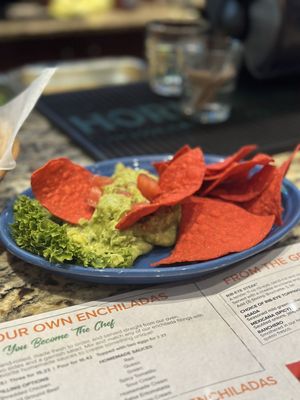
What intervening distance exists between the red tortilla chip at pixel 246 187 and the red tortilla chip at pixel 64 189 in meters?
0.16

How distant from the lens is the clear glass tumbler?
116 cm

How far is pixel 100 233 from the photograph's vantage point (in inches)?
26.0

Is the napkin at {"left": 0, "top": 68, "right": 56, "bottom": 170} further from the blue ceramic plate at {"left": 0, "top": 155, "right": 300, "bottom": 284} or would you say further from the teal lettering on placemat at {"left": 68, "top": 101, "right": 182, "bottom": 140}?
the teal lettering on placemat at {"left": 68, "top": 101, "right": 182, "bottom": 140}

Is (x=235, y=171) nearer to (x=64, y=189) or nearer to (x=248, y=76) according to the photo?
(x=64, y=189)

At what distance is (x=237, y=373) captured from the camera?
52cm

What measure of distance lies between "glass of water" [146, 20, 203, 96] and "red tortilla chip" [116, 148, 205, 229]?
66 cm

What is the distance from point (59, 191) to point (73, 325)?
0.19 metres

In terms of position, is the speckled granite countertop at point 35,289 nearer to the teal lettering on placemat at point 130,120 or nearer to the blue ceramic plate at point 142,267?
the blue ceramic plate at point 142,267

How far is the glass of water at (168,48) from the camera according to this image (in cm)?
137

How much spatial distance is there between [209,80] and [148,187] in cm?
52

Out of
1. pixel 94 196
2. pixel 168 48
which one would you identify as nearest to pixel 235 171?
pixel 94 196

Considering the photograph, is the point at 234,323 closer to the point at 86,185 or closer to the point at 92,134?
the point at 86,185

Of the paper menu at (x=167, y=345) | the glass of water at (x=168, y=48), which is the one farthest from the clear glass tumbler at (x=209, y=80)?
the paper menu at (x=167, y=345)

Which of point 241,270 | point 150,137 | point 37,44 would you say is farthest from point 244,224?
point 37,44
